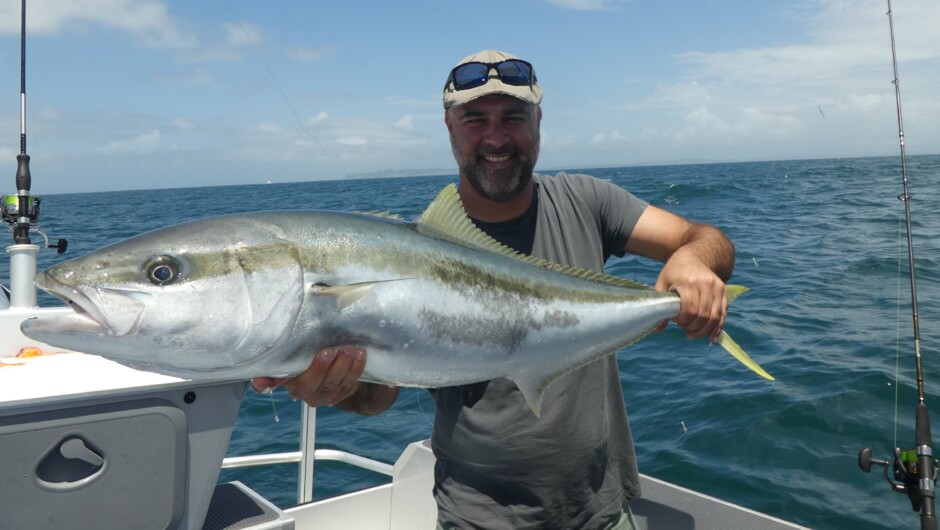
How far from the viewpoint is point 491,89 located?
10.4 ft

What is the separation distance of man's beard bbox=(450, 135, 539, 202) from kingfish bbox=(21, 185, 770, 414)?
57cm

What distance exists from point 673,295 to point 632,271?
13465mm

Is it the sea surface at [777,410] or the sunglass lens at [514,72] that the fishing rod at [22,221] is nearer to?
the sunglass lens at [514,72]

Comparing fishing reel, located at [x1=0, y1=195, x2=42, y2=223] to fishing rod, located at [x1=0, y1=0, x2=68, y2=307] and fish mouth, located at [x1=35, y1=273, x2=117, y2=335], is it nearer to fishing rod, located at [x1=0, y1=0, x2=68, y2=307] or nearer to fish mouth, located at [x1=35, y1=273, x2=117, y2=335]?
fishing rod, located at [x1=0, y1=0, x2=68, y2=307]

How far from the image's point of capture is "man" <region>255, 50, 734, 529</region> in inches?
118

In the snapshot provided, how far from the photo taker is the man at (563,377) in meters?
3.00

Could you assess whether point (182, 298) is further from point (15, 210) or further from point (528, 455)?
point (15, 210)

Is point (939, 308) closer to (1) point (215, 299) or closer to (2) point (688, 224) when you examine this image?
(2) point (688, 224)

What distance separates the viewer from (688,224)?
3.33m

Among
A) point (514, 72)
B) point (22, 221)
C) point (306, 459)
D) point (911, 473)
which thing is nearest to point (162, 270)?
point (514, 72)

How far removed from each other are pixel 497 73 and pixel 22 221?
3932mm

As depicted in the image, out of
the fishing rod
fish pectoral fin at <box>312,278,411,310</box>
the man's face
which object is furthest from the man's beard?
the fishing rod

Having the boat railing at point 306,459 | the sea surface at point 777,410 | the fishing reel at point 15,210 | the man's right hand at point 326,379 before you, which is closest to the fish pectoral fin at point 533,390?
the man's right hand at point 326,379

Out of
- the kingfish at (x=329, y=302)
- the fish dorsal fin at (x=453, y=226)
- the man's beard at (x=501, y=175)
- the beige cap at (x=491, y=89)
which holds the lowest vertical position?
the kingfish at (x=329, y=302)
